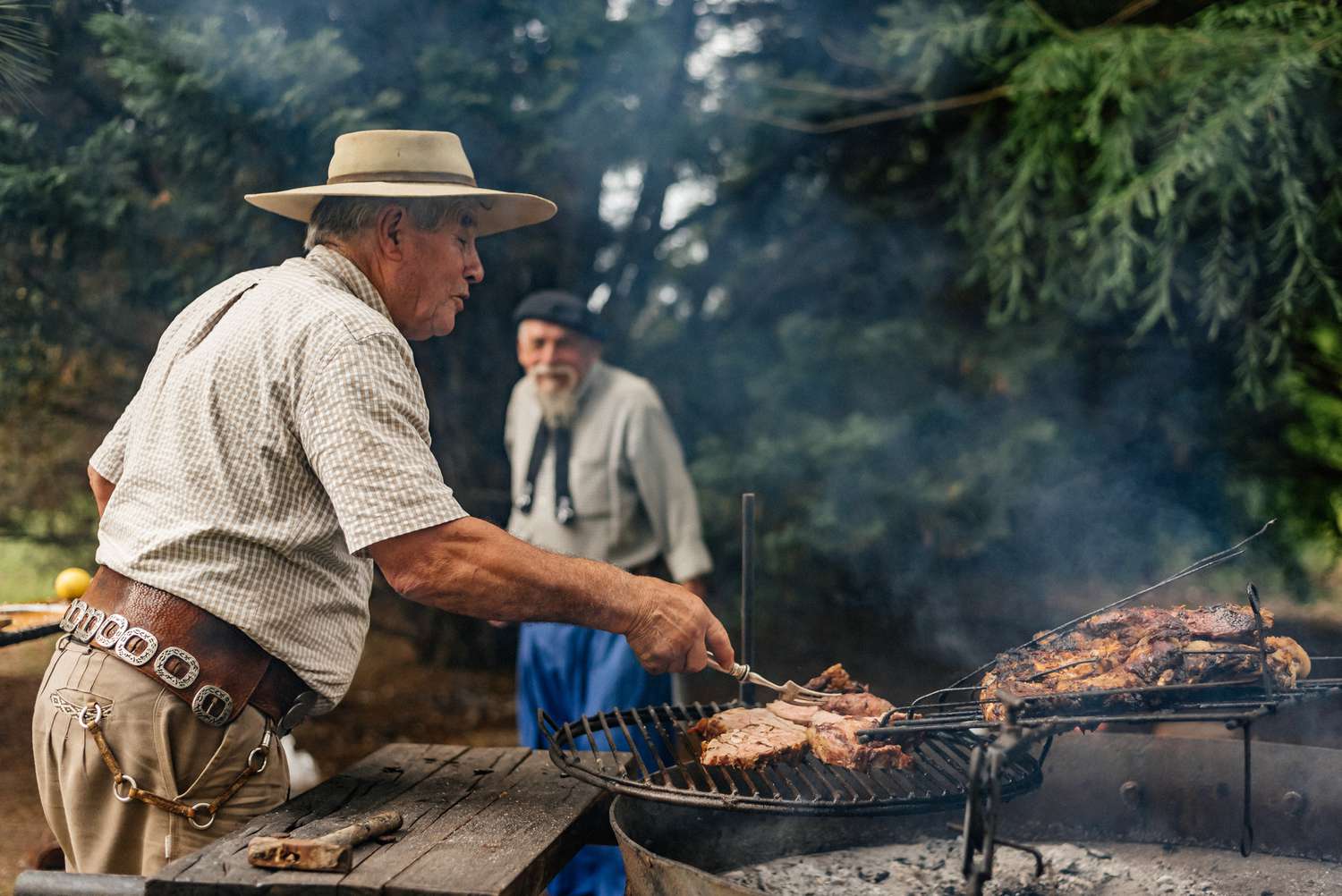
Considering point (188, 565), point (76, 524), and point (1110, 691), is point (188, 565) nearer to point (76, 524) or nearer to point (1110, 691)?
point (1110, 691)

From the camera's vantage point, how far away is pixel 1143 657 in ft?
8.04

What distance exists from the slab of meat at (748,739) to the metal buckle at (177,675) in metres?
1.20

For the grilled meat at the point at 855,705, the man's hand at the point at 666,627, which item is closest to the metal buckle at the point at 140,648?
the man's hand at the point at 666,627

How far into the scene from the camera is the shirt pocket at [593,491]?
5.19 meters

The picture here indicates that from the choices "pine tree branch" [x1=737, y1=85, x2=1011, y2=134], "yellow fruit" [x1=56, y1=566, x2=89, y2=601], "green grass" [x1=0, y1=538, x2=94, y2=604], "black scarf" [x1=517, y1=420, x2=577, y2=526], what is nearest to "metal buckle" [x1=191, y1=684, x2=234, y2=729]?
"yellow fruit" [x1=56, y1=566, x2=89, y2=601]

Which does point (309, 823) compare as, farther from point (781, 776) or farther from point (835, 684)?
point (835, 684)

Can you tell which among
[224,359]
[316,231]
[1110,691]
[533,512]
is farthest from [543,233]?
[1110,691]

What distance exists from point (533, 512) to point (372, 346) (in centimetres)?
308

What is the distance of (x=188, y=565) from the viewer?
92.4 inches

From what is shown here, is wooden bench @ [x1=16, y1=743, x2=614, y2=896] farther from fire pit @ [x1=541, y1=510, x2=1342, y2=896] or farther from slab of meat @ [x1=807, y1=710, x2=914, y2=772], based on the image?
slab of meat @ [x1=807, y1=710, x2=914, y2=772]

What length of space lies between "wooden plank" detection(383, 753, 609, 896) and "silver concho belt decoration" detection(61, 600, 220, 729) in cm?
56

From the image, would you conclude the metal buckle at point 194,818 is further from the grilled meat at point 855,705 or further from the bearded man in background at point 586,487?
the bearded man in background at point 586,487

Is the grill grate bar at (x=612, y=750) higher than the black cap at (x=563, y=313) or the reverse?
the reverse

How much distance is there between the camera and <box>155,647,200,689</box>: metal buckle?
2.36 m
